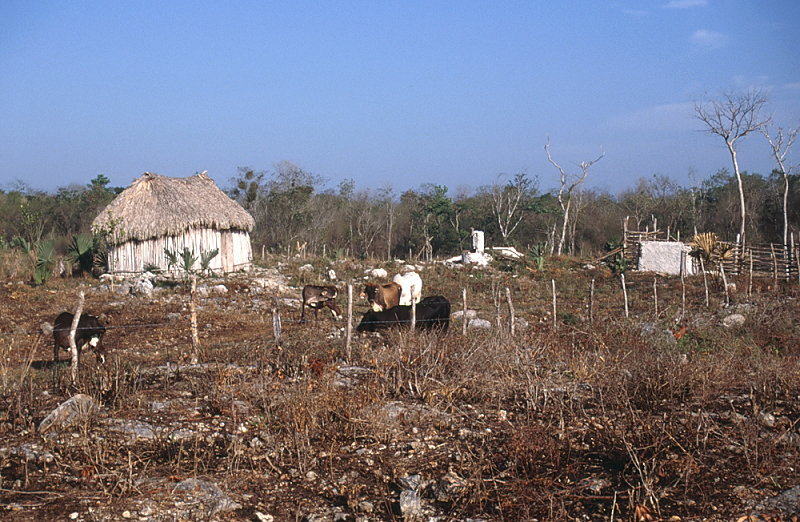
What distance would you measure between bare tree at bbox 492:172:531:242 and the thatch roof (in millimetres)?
19391

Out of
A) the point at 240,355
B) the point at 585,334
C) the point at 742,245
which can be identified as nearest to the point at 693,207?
the point at 742,245

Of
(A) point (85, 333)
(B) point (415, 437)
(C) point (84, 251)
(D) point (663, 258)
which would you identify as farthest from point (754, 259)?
(C) point (84, 251)

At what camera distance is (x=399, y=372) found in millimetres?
6590

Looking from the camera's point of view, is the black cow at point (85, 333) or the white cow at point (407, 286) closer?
the black cow at point (85, 333)

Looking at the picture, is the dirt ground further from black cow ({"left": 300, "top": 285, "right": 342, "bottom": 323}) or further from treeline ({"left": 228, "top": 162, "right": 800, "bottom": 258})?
treeline ({"left": 228, "top": 162, "right": 800, "bottom": 258})

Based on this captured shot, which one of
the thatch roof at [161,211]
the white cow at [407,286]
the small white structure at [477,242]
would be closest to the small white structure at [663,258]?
the small white structure at [477,242]


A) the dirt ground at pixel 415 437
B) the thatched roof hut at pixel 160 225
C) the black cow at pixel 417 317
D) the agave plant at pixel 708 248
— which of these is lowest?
the dirt ground at pixel 415 437

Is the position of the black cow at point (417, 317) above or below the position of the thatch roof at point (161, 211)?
below

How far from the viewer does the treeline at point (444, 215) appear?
3350 centimetres

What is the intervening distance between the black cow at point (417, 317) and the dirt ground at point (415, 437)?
5.59 ft

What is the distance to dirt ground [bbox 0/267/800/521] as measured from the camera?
434cm

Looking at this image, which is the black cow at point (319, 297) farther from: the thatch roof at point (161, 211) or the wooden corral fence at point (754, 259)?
the wooden corral fence at point (754, 259)

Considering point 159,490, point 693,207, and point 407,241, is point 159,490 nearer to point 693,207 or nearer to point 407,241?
point 407,241

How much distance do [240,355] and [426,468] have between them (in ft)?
13.5
